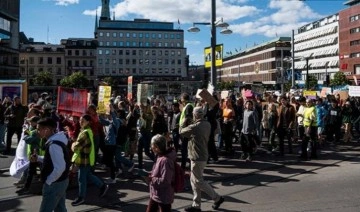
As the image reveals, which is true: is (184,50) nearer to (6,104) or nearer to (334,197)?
(6,104)

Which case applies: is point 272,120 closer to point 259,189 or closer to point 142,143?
point 142,143

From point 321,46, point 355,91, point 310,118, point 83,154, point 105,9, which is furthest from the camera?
point 105,9

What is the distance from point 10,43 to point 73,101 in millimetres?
75579

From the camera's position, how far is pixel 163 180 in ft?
19.6

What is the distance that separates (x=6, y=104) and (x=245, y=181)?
995 centimetres

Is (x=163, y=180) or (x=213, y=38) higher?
(x=213, y=38)

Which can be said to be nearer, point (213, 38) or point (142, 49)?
point (213, 38)

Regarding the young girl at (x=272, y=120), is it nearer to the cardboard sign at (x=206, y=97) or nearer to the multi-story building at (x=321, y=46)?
the cardboard sign at (x=206, y=97)

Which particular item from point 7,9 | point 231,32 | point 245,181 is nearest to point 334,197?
point 245,181

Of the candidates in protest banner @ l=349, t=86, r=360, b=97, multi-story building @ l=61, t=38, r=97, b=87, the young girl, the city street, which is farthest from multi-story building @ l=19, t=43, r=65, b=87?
the city street

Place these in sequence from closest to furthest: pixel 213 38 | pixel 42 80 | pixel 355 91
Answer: pixel 213 38, pixel 355 91, pixel 42 80

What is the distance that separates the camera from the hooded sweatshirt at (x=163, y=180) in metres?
5.98

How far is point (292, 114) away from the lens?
14273mm

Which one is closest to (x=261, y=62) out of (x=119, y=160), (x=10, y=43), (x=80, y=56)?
(x=80, y=56)
